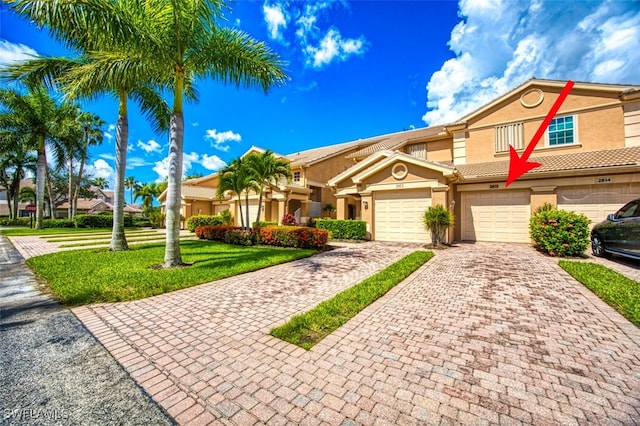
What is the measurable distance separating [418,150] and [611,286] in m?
14.6

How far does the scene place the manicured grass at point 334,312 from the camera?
3.78 metres

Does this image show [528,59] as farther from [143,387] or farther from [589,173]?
[143,387]

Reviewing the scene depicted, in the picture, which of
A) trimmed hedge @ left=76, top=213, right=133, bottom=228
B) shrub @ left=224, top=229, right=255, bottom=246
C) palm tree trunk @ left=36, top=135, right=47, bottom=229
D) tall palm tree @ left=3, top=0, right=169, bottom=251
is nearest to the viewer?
tall palm tree @ left=3, top=0, right=169, bottom=251

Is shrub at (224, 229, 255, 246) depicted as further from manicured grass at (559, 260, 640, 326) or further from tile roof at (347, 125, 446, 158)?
manicured grass at (559, 260, 640, 326)

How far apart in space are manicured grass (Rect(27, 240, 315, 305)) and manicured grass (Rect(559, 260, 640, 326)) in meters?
8.11

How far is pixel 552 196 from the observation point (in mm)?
12195

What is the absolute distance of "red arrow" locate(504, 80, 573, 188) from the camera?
42.0 ft

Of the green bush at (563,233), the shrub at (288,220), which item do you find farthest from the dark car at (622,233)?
the shrub at (288,220)

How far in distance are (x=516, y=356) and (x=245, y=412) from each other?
327 centimetres

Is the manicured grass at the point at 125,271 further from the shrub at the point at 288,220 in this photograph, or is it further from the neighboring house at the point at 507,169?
the shrub at the point at 288,220

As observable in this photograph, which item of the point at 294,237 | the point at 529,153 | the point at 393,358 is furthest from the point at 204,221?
the point at 529,153

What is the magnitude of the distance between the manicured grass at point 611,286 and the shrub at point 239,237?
41.4 feet

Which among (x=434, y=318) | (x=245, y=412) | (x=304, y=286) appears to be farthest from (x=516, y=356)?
(x=304, y=286)

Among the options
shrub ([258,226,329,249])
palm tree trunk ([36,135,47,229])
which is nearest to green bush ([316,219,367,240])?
shrub ([258,226,329,249])
